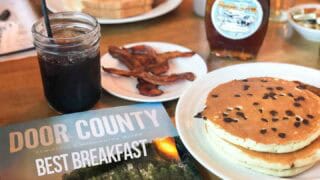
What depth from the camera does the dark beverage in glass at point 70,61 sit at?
2.51 feet

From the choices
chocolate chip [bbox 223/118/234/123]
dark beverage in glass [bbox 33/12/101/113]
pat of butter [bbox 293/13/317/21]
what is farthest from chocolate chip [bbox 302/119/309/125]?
pat of butter [bbox 293/13/317/21]

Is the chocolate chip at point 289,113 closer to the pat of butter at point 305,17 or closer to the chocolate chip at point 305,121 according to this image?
the chocolate chip at point 305,121

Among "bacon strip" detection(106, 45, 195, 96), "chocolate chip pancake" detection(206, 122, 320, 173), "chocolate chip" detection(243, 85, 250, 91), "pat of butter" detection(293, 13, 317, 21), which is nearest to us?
"chocolate chip pancake" detection(206, 122, 320, 173)

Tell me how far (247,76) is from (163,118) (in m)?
0.20

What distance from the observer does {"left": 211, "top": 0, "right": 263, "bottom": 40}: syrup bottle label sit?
94cm

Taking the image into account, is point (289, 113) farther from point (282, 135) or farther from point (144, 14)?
point (144, 14)

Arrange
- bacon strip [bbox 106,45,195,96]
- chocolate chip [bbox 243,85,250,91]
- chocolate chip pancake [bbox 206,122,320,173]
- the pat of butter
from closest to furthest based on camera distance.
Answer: chocolate chip pancake [bbox 206,122,320,173], chocolate chip [bbox 243,85,250,91], bacon strip [bbox 106,45,195,96], the pat of butter

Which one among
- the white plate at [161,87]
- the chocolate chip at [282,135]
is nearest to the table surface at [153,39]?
the white plate at [161,87]

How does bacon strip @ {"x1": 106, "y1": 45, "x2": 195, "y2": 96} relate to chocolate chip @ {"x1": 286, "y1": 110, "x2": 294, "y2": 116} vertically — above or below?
below

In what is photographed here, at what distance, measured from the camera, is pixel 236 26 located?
96 cm

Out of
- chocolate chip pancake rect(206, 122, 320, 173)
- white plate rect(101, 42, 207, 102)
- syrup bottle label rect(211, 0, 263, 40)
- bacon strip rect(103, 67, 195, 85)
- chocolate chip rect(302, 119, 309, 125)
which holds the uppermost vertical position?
syrup bottle label rect(211, 0, 263, 40)

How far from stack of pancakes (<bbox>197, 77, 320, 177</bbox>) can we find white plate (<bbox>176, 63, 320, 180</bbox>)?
1 centimetres

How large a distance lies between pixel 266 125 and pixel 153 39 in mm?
483

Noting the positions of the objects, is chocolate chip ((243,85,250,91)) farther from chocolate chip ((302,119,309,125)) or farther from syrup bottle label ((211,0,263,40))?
syrup bottle label ((211,0,263,40))
